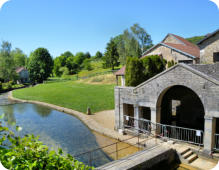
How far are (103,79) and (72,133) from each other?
32.6 metres

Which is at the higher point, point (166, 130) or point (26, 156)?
point (26, 156)

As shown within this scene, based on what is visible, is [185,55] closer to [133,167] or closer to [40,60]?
[133,167]

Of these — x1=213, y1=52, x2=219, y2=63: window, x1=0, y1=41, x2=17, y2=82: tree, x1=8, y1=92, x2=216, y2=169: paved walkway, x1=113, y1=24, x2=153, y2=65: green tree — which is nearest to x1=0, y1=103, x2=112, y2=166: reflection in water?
x1=8, y1=92, x2=216, y2=169: paved walkway

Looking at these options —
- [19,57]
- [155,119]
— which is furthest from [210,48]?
[19,57]

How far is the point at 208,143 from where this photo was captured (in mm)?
9625

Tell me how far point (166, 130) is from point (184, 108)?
4.66m

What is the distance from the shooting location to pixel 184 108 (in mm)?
15375

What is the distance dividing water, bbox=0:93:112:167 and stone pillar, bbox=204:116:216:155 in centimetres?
548

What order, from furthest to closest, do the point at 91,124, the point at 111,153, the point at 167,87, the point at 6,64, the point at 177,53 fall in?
the point at 6,64 < the point at 177,53 < the point at 91,124 < the point at 111,153 < the point at 167,87

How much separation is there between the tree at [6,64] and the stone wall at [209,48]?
52.0 meters

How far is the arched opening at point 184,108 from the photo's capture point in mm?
13898

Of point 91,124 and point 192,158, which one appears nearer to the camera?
point 192,158

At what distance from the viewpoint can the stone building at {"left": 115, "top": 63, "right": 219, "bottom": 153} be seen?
9.59 m

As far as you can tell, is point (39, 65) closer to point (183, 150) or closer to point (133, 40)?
point (133, 40)
